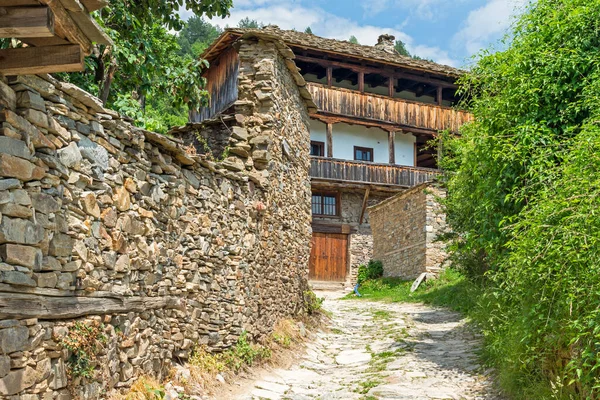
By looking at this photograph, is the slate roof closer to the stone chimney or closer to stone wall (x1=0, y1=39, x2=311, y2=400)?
the stone chimney

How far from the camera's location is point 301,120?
32.9 feet

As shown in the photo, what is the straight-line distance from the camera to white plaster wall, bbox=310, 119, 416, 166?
1952 centimetres

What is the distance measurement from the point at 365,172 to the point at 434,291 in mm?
6786

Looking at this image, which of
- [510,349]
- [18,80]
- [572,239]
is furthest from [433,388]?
[18,80]

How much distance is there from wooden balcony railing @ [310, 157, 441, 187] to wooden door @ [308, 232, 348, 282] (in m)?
2.29

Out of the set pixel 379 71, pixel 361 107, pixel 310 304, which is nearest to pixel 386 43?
pixel 379 71

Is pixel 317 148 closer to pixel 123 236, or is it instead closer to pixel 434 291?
pixel 434 291

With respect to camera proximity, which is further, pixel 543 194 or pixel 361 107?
pixel 361 107

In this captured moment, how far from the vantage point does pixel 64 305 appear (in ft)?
11.4

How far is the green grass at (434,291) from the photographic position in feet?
35.4

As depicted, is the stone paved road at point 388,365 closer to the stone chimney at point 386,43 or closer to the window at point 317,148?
the window at point 317,148

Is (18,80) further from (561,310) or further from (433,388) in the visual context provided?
(433,388)

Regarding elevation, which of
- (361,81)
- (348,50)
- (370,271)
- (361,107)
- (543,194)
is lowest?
(370,271)

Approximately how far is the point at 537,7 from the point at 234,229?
174 inches
